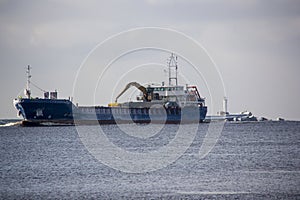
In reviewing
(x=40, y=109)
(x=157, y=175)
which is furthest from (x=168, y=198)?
(x=40, y=109)

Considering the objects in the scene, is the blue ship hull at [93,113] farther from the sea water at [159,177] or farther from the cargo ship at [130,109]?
the sea water at [159,177]

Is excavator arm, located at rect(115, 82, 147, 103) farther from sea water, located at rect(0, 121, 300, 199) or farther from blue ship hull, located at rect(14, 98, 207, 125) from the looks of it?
sea water, located at rect(0, 121, 300, 199)

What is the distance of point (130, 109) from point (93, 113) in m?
Answer: 12.5

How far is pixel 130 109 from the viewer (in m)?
149

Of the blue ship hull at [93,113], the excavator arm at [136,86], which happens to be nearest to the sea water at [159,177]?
the blue ship hull at [93,113]

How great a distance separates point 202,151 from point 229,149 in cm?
419

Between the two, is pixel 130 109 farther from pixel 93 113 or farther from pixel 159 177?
pixel 159 177

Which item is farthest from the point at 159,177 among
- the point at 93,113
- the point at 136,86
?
the point at 136,86

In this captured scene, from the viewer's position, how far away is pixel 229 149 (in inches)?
2968

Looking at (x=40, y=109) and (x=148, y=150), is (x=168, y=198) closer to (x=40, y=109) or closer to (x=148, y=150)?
(x=148, y=150)

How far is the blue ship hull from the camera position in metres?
125

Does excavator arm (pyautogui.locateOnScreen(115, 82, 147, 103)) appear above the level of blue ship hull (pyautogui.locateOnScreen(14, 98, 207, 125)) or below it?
above

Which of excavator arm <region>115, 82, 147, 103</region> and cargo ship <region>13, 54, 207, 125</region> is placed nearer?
cargo ship <region>13, 54, 207, 125</region>

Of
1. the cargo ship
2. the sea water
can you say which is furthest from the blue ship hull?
the sea water
